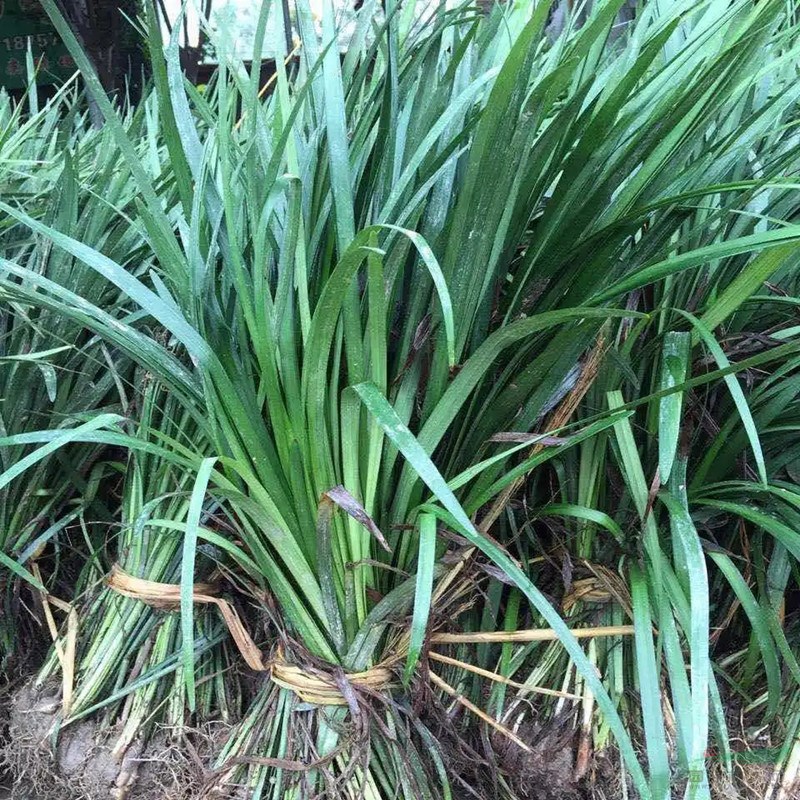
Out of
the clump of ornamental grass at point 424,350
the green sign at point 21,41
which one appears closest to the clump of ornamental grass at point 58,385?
the clump of ornamental grass at point 424,350

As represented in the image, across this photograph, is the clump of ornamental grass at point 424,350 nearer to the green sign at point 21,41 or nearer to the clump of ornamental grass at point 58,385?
the clump of ornamental grass at point 58,385

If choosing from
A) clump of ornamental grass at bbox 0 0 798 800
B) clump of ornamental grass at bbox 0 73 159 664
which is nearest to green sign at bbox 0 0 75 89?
clump of ornamental grass at bbox 0 73 159 664

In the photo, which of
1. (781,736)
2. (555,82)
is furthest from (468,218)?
(781,736)

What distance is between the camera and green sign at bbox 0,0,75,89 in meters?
2.16

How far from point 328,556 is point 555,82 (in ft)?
1.01

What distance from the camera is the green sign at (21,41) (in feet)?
7.09

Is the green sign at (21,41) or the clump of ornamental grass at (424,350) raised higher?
the clump of ornamental grass at (424,350)

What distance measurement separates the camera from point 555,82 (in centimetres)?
37

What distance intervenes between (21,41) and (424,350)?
2355 millimetres

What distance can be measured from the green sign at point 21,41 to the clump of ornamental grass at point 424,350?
2046 millimetres

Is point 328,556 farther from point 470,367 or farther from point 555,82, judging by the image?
point 555,82

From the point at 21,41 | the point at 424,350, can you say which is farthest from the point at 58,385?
the point at 21,41

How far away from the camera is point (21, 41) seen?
7.19 ft

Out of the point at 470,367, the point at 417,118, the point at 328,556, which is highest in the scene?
the point at 417,118
